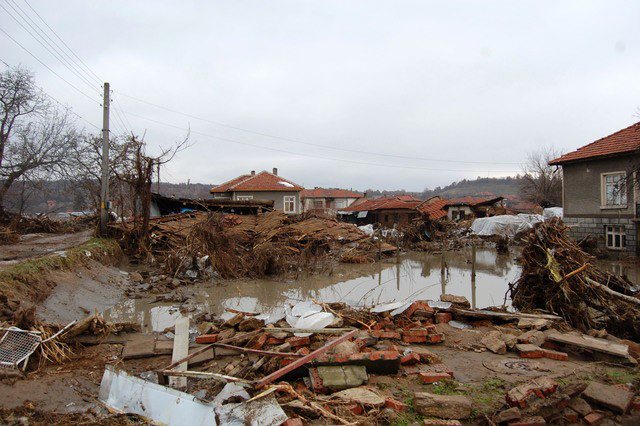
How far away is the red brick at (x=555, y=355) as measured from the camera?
5238 millimetres

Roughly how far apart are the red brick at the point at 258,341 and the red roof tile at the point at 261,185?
32321 mm

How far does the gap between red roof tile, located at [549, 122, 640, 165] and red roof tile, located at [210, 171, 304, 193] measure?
23212 millimetres

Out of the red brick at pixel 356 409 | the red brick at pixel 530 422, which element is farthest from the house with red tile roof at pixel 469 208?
the red brick at pixel 356 409

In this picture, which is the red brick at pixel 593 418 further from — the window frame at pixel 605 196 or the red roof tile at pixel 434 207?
the red roof tile at pixel 434 207

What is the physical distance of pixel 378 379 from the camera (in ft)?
14.4

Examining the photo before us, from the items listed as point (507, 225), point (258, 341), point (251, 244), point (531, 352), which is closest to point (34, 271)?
point (258, 341)

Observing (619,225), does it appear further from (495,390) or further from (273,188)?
Answer: (273,188)

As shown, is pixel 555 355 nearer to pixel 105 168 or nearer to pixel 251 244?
pixel 251 244

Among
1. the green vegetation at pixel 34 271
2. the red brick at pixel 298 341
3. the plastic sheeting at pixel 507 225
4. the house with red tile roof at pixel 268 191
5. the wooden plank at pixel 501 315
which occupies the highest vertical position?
the house with red tile roof at pixel 268 191

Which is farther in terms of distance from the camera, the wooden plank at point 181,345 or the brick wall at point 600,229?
the brick wall at point 600,229

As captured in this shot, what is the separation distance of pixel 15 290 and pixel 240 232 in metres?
10.2

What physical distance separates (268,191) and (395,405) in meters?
34.6

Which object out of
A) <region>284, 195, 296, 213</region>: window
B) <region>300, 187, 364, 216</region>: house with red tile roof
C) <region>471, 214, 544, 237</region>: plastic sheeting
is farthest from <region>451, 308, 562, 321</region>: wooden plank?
<region>300, 187, 364, 216</region>: house with red tile roof

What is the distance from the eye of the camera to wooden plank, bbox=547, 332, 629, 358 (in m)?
5.21
